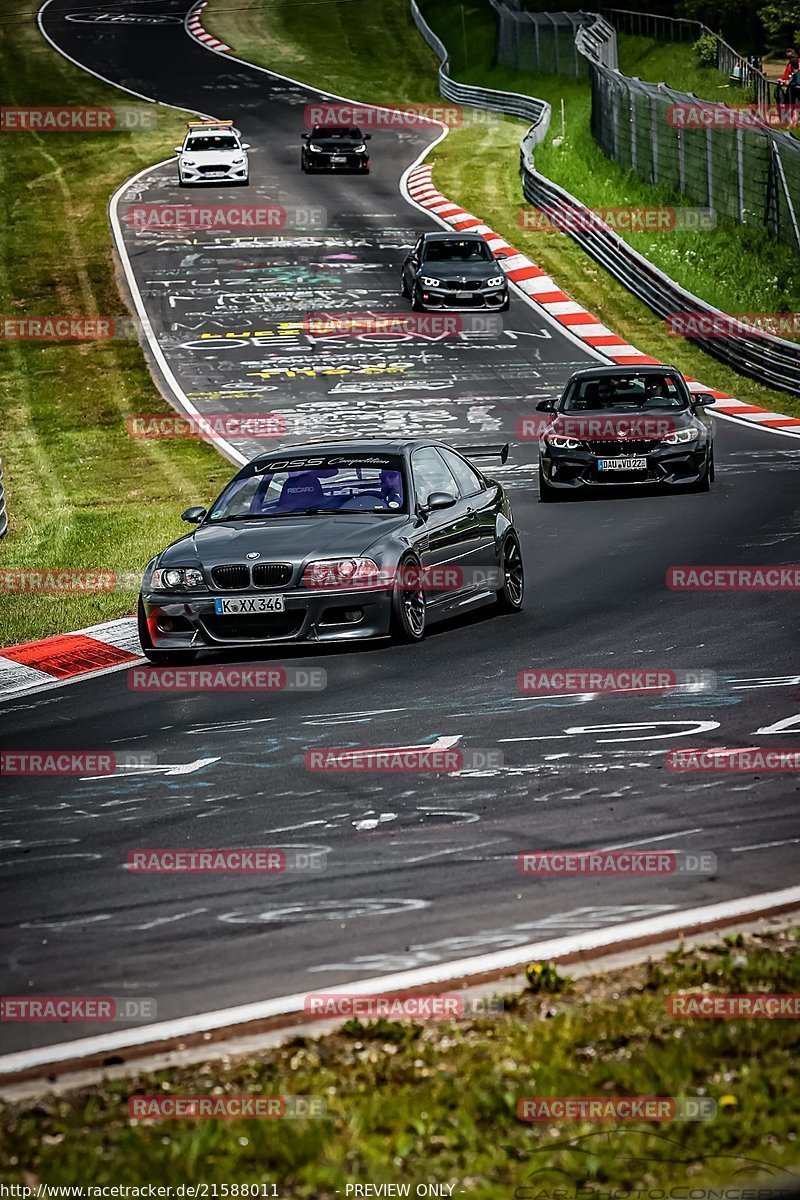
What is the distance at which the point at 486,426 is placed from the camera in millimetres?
26797

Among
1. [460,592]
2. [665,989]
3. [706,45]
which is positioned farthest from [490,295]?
[665,989]

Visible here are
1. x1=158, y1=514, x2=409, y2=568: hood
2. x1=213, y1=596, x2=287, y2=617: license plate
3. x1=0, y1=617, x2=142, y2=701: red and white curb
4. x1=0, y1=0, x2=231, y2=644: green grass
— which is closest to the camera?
x1=213, y1=596, x2=287, y2=617: license plate

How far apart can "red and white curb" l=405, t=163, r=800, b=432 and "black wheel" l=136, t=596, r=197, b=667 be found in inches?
591

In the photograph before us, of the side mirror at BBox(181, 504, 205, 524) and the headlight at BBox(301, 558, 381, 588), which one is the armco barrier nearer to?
the side mirror at BBox(181, 504, 205, 524)

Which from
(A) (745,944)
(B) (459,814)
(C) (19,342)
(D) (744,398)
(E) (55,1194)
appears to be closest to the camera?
(E) (55,1194)

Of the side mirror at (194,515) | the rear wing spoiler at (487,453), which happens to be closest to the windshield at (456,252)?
the rear wing spoiler at (487,453)

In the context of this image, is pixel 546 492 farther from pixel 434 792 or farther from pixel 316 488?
pixel 434 792

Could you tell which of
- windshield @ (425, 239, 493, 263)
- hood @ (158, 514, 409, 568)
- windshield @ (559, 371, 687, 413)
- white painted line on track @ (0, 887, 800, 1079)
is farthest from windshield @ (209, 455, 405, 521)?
windshield @ (425, 239, 493, 263)

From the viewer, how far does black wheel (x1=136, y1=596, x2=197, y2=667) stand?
12.7 metres

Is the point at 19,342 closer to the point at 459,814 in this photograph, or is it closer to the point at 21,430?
the point at 21,430

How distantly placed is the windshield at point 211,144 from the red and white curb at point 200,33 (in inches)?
995

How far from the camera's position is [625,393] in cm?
2092

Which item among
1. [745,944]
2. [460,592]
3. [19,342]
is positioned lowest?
[19,342]

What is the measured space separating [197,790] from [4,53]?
64.7 meters
